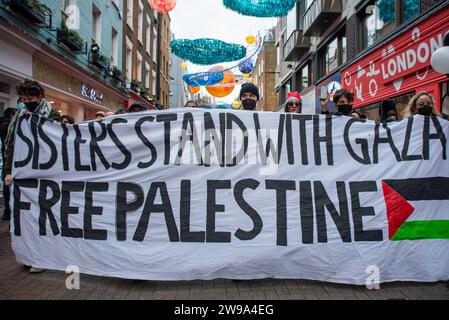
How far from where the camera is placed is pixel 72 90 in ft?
36.4

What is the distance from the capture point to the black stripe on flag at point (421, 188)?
329 centimetres

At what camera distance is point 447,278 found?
10.4 ft

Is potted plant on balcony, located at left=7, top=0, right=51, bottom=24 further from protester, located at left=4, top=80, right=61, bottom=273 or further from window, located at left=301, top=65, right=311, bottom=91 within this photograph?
window, located at left=301, top=65, right=311, bottom=91

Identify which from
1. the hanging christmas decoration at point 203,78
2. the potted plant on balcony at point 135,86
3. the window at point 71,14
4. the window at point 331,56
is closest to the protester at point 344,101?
the window at point 71,14

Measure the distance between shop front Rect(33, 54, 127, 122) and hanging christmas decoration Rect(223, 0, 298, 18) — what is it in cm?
510

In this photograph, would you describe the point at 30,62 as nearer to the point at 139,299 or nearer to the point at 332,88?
the point at 139,299

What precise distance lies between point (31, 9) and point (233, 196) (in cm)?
748

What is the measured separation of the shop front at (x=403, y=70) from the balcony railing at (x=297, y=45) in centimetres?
671

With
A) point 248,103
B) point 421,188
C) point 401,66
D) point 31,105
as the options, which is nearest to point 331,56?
point 401,66

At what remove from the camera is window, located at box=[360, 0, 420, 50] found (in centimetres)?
912

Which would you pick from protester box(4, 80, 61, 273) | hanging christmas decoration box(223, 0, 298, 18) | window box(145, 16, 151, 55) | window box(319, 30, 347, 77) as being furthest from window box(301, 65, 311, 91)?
protester box(4, 80, 61, 273)

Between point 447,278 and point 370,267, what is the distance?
762 mm

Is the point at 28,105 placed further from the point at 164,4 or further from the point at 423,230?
the point at 164,4
